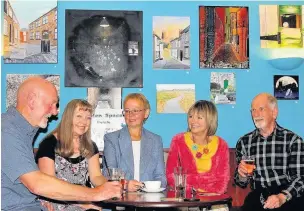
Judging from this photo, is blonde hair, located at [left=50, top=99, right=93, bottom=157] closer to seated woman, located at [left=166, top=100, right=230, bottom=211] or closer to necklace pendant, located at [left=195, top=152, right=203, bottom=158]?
seated woman, located at [left=166, top=100, right=230, bottom=211]

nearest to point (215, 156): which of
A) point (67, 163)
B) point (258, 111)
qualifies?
point (258, 111)

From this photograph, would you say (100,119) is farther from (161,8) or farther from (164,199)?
(164,199)

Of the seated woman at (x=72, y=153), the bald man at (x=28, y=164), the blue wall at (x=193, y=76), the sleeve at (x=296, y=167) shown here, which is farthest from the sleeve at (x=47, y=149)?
the sleeve at (x=296, y=167)

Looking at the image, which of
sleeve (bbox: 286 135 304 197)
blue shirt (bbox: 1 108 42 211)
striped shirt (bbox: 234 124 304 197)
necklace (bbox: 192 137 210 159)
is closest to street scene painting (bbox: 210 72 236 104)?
striped shirt (bbox: 234 124 304 197)

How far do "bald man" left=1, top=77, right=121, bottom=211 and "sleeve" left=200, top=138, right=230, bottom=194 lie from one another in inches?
57.8

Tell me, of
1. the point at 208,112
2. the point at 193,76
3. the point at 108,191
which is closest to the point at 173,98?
the point at 193,76

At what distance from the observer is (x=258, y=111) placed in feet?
15.1

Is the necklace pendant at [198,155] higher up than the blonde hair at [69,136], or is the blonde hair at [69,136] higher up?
the blonde hair at [69,136]

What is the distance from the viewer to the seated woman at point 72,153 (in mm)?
3932

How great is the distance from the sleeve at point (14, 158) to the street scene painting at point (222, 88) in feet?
9.22

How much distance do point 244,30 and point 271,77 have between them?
0.57m

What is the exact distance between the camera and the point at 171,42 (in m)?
5.19

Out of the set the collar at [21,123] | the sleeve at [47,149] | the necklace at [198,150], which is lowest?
the necklace at [198,150]

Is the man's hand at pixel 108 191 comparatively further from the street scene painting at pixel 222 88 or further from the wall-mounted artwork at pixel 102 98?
the street scene painting at pixel 222 88
